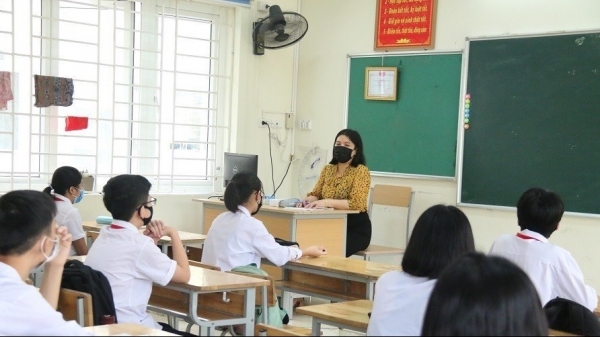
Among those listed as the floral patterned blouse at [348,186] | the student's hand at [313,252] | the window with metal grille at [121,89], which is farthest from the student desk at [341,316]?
the window with metal grille at [121,89]

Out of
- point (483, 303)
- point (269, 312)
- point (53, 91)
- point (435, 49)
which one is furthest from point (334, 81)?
point (483, 303)

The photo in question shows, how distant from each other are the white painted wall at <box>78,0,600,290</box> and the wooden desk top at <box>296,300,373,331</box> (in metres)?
3.38

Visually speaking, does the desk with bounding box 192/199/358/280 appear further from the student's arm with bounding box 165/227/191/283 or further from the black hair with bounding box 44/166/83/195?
the student's arm with bounding box 165/227/191/283

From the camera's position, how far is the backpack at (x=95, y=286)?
9.75ft

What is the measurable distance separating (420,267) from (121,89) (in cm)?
522

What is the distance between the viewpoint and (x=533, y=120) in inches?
244

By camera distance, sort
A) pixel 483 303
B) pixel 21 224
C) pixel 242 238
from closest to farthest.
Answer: pixel 483 303
pixel 21 224
pixel 242 238

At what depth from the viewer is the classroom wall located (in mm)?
5965

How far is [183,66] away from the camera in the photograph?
24.6 ft

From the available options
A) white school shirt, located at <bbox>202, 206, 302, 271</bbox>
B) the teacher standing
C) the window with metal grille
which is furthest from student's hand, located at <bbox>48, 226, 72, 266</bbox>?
the window with metal grille

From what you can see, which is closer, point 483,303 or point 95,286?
point 483,303

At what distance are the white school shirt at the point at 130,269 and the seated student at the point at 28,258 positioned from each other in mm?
646

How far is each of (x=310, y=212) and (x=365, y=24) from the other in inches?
96.6

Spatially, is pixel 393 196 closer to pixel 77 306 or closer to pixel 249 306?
pixel 249 306
